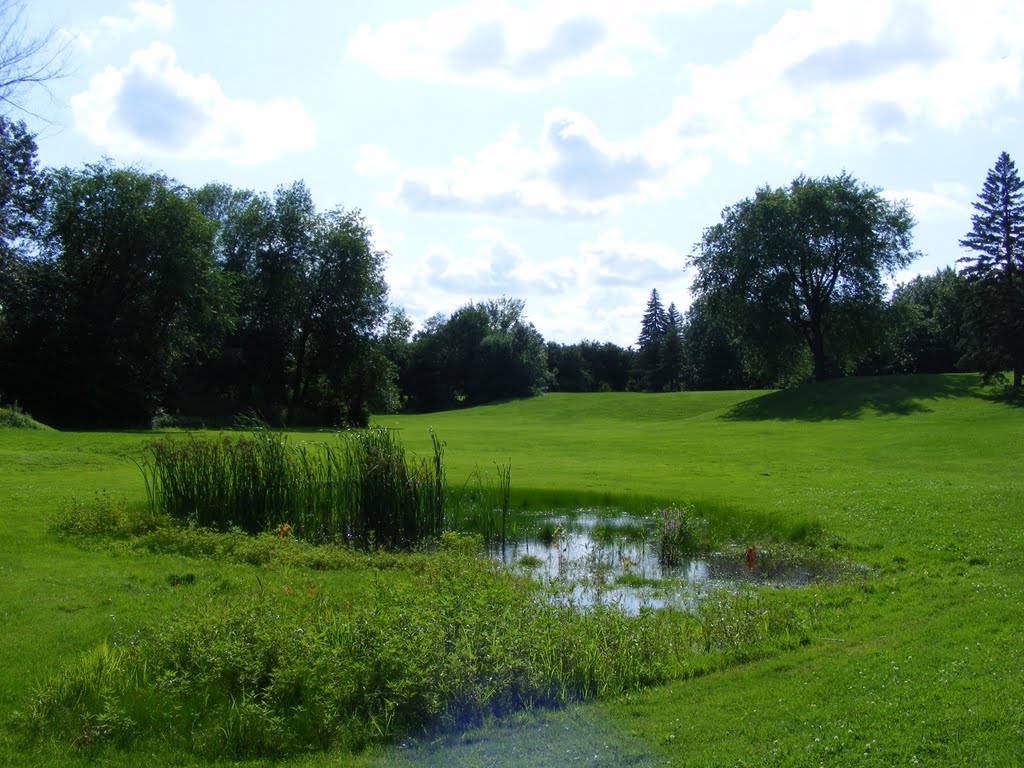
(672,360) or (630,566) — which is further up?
(672,360)

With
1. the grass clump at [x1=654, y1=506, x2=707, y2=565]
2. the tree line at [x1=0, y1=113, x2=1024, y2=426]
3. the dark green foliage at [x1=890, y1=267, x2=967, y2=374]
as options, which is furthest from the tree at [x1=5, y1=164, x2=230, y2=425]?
the dark green foliage at [x1=890, y1=267, x2=967, y2=374]

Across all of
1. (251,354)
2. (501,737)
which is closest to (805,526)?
(501,737)

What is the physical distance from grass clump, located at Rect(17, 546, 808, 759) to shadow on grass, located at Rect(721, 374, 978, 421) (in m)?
43.5

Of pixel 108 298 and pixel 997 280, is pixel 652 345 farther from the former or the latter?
pixel 108 298

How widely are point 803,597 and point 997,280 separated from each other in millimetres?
46553

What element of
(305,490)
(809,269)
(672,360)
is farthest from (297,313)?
(672,360)

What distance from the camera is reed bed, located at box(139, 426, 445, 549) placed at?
50.1ft

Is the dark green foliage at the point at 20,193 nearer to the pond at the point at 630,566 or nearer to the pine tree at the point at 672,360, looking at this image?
the pond at the point at 630,566

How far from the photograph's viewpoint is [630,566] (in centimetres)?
1418

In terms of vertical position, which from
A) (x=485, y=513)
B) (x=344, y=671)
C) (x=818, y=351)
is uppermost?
(x=818, y=351)

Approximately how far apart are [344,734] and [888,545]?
1100 centimetres

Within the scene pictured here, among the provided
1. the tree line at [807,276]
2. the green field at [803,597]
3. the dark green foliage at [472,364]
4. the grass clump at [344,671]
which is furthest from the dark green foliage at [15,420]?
the dark green foliage at [472,364]

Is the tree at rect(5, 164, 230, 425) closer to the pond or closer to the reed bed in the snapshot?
the reed bed

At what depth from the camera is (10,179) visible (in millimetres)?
42312
